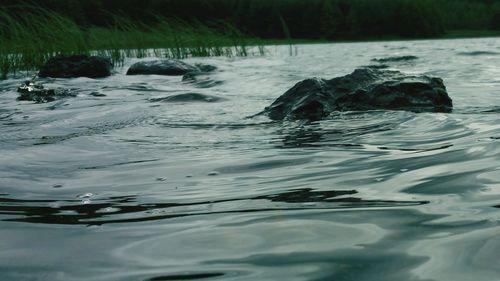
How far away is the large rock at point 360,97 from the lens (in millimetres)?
4258

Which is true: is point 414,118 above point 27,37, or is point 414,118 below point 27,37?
below

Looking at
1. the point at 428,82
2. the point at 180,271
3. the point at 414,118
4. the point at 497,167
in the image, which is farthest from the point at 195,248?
the point at 428,82

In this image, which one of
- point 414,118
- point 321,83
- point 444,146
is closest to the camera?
point 444,146

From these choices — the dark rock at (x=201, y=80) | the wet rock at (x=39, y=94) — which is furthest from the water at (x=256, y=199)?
the dark rock at (x=201, y=80)

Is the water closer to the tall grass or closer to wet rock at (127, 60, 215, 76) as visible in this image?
wet rock at (127, 60, 215, 76)

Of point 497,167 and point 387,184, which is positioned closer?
point 387,184

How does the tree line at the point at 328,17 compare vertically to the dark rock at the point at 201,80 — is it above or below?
above

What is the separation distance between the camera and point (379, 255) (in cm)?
136

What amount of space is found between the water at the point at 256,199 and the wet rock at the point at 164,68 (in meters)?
6.03

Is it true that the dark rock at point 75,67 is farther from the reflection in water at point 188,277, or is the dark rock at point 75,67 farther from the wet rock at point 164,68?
the reflection in water at point 188,277

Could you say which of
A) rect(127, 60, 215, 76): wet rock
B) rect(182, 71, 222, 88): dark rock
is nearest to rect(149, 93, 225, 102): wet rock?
rect(182, 71, 222, 88): dark rock

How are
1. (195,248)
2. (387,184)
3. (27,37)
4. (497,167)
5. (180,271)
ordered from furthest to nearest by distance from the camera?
(27,37) → (497,167) → (387,184) → (195,248) → (180,271)

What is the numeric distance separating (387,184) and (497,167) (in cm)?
48

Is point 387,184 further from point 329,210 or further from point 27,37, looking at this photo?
point 27,37
